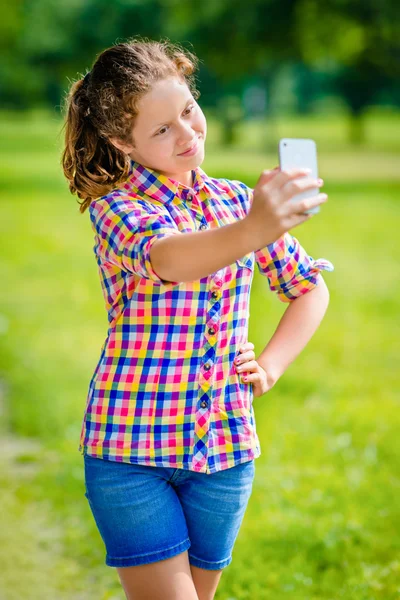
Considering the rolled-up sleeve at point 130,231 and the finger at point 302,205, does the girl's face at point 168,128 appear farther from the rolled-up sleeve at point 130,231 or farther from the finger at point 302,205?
the finger at point 302,205

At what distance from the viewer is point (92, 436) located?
7.74ft

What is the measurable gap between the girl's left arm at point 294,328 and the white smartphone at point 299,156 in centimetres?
67

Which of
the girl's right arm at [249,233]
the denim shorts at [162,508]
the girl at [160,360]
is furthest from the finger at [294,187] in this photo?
the denim shorts at [162,508]

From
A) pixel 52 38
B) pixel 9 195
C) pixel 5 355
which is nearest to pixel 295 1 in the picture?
→ pixel 9 195

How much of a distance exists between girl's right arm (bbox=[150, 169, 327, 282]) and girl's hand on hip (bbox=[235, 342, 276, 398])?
446 millimetres

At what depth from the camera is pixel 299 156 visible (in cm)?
194

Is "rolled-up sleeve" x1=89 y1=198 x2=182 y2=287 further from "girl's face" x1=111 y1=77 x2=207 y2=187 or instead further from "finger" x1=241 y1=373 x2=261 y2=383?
"finger" x1=241 y1=373 x2=261 y2=383

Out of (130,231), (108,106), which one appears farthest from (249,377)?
(108,106)

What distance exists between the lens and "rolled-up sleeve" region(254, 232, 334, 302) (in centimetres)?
250

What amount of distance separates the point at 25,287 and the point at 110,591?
731 cm

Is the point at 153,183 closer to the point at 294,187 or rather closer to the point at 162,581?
the point at 294,187

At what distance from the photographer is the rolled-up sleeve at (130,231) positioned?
2.08m

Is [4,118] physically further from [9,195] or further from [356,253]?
[356,253]

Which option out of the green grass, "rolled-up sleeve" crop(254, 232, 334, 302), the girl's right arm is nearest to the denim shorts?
"rolled-up sleeve" crop(254, 232, 334, 302)
